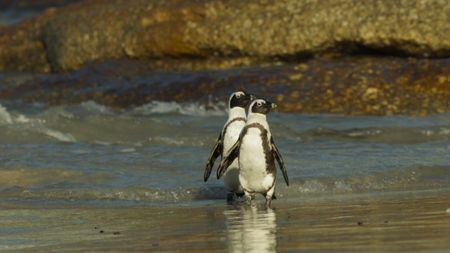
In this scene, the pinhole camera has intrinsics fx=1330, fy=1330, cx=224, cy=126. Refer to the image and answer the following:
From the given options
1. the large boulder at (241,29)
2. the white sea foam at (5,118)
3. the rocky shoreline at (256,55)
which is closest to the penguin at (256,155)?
the rocky shoreline at (256,55)

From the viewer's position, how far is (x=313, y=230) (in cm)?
696

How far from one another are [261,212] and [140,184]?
206cm

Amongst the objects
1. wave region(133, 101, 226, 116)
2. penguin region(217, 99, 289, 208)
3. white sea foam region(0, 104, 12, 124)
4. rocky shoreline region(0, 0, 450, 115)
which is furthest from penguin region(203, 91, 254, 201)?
wave region(133, 101, 226, 116)

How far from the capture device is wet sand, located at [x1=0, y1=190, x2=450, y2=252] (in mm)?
6354

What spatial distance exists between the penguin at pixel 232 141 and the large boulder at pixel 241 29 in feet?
19.9

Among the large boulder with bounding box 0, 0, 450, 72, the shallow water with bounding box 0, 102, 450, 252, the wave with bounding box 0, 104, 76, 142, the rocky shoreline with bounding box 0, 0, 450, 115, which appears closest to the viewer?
the shallow water with bounding box 0, 102, 450, 252

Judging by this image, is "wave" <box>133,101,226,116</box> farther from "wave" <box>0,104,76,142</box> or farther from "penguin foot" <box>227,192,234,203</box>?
"penguin foot" <box>227,192,234,203</box>

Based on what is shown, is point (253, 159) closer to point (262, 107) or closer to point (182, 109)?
point (262, 107)

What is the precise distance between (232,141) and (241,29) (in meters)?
7.39

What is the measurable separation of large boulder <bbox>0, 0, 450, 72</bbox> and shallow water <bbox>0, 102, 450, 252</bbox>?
6.26ft

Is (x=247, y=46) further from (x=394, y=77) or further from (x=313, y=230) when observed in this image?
(x=313, y=230)

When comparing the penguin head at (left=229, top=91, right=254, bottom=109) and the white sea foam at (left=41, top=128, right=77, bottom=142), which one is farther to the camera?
the white sea foam at (left=41, top=128, right=77, bottom=142)

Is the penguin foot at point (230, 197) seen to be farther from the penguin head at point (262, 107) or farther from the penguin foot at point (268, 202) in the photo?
the penguin head at point (262, 107)

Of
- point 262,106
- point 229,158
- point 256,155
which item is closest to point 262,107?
point 262,106
